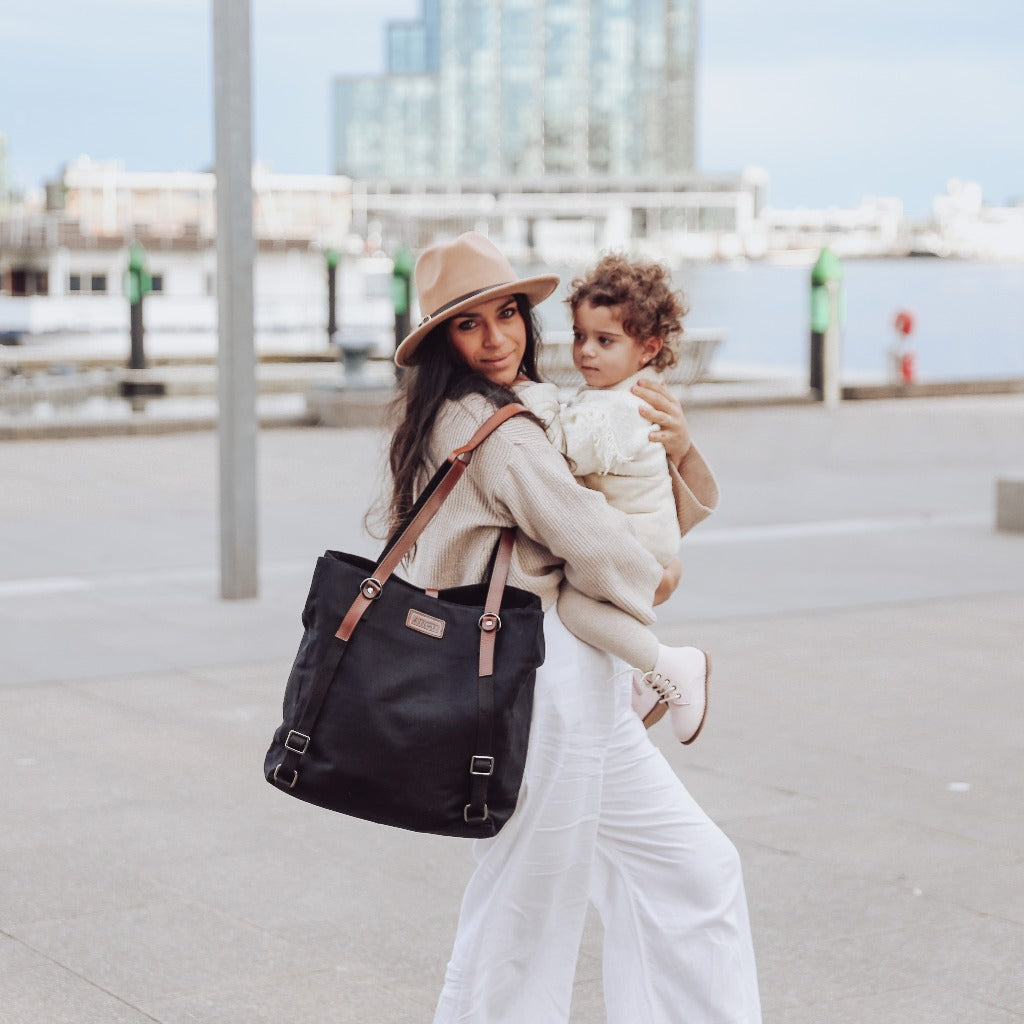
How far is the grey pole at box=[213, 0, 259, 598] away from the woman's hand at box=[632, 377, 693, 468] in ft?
17.4

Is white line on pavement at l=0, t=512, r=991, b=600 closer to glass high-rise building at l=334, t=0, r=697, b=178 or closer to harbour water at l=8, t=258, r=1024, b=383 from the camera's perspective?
harbour water at l=8, t=258, r=1024, b=383

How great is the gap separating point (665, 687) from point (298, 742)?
619mm

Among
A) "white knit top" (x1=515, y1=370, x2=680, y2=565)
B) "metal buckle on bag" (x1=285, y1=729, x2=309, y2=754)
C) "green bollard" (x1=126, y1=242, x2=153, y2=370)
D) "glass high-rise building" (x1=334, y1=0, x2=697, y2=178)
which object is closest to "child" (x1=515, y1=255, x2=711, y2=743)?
"white knit top" (x1=515, y1=370, x2=680, y2=565)

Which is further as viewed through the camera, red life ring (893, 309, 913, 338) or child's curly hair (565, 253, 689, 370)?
red life ring (893, 309, 913, 338)

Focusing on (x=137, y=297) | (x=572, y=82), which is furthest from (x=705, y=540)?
(x=572, y=82)

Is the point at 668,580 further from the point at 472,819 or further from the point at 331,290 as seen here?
the point at 331,290

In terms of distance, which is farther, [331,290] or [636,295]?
[331,290]

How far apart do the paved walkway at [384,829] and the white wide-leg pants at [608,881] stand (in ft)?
2.24

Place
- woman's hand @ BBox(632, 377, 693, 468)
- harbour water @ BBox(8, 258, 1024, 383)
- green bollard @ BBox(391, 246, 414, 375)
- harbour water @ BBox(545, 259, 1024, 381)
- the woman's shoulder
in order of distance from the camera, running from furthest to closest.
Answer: harbour water @ BBox(545, 259, 1024, 381) < harbour water @ BBox(8, 258, 1024, 383) < green bollard @ BBox(391, 246, 414, 375) < woman's hand @ BBox(632, 377, 693, 468) < the woman's shoulder

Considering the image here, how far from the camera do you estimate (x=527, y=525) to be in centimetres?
272

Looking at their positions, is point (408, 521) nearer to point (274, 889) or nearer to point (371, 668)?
Answer: point (371, 668)

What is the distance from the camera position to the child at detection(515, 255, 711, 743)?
9.18 feet

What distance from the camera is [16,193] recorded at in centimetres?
13975

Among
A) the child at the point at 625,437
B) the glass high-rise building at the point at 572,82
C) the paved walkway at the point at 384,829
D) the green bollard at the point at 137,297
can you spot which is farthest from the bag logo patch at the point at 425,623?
the glass high-rise building at the point at 572,82
